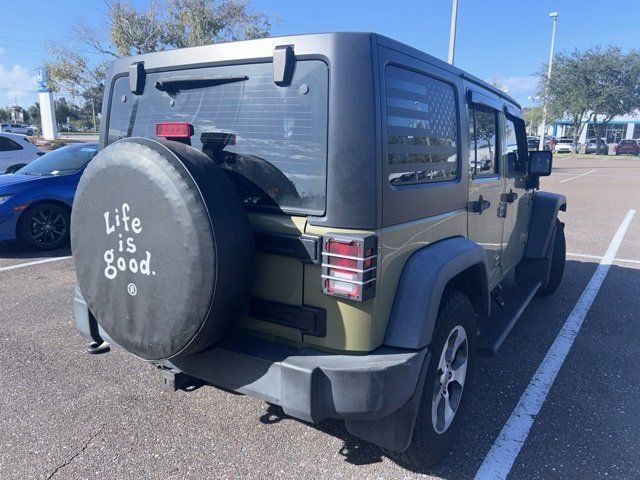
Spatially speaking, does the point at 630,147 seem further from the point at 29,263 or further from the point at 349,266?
Answer: the point at 349,266

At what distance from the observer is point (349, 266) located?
6.63ft

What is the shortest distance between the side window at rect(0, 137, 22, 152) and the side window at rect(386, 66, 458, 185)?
34.7ft

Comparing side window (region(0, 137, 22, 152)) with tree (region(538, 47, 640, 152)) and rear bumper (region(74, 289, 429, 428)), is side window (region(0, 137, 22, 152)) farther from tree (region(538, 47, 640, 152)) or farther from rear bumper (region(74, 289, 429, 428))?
tree (region(538, 47, 640, 152))

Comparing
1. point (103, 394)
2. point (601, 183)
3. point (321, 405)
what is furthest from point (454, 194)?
point (601, 183)

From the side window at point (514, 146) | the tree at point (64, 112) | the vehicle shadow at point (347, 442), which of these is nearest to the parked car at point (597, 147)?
the side window at point (514, 146)

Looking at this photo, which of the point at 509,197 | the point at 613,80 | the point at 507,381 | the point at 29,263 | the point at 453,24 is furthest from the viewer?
the point at 613,80

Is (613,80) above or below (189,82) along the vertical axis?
above

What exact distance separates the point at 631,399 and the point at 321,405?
2.46 metres

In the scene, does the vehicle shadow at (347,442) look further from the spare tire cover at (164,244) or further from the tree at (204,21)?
the tree at (204,21)

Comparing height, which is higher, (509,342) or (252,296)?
(252,296)

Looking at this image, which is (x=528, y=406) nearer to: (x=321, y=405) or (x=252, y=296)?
(x=321, y=405)

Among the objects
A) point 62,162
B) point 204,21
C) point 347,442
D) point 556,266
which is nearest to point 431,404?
point 347,442

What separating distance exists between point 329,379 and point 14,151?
10889mm

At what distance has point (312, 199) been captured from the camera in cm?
216
